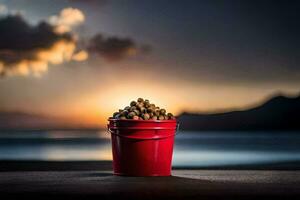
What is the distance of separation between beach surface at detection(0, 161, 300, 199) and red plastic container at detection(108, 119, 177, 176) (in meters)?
0.22

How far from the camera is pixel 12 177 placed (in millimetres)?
8938

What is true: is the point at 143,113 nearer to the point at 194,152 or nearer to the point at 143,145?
the point at 143,145

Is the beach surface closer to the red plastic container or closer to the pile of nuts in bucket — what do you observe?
the red plastic container

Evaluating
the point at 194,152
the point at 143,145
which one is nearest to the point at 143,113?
the point at 143,145

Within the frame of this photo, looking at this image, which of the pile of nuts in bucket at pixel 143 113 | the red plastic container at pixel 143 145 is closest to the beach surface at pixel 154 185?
the red plastic container at pixel 143 145

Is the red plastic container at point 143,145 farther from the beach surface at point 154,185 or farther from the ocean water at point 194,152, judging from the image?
the ocean water at point 194,152

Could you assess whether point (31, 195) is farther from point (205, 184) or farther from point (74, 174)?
point (74, 174)

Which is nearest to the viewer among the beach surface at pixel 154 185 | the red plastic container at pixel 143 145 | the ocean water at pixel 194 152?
the beach surface at pixel 154 185

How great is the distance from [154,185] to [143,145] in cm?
133

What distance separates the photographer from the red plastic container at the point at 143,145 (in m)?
9.11

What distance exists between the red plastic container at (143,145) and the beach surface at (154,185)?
0.22 meters

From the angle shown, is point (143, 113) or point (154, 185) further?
point (143, 113)

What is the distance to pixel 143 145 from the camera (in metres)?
9.11

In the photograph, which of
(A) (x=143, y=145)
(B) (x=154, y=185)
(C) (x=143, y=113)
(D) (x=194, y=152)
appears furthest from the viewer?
(D) (x=194, y=152)
